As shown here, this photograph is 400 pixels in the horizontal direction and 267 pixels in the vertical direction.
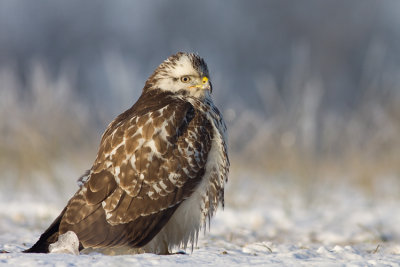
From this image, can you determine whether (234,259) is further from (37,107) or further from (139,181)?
(37,107)

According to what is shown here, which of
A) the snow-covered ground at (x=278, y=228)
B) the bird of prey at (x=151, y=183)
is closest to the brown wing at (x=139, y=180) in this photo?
the bird of prey at (x=151, y=183)

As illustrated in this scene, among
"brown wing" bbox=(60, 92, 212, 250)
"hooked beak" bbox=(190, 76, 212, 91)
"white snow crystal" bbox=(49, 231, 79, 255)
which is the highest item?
"hooked beak" bbox=(190, 76, 212, 91)

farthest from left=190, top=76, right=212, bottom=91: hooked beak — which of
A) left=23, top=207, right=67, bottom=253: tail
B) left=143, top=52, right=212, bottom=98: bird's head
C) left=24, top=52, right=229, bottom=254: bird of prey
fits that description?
left=23, top=207, right=67, bottom=253: tail

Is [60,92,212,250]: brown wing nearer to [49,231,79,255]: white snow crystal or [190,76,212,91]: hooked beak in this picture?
[49,231,79,255]: white snow crystal

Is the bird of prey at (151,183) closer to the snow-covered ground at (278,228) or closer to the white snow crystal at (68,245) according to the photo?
the white snow crystal at (68,245)

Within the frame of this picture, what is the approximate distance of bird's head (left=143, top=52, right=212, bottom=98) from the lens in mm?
4922

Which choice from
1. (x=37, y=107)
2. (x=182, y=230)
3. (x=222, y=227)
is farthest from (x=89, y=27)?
(x=182, y=230)

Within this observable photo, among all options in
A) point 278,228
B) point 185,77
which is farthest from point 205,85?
point 278,228

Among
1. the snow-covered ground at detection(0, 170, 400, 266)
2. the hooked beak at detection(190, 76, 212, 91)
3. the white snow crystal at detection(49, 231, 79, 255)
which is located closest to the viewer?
the snow-covered ground at detection(0, 170, 400, 266)

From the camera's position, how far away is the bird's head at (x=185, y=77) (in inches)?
194

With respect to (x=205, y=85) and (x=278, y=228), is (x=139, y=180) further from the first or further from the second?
(x=278, y=228)

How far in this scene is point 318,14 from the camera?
24469mm

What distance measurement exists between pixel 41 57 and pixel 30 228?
1803cm

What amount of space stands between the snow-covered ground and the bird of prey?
290 millimetres
